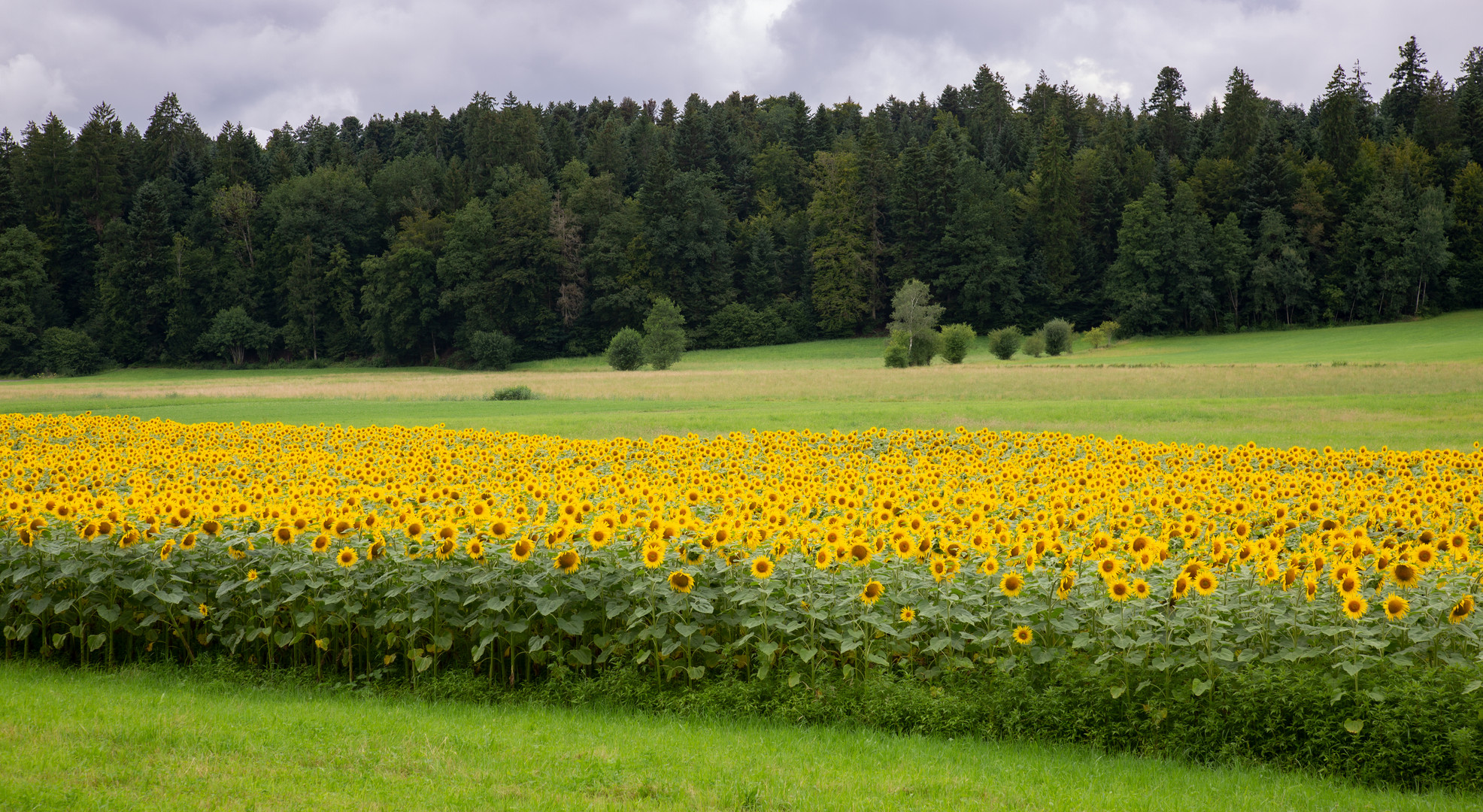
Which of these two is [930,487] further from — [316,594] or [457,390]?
[457,390]

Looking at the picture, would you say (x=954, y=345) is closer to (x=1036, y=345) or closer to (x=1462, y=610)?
(x=1036, y=345)

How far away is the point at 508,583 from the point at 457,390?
35.4 metres

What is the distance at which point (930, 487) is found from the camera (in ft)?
29.4

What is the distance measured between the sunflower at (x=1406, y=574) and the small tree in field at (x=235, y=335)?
90.9 metres

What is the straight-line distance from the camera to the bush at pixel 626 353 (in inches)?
2436

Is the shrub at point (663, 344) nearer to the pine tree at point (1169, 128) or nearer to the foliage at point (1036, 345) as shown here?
the foliage at point (1036, 345)

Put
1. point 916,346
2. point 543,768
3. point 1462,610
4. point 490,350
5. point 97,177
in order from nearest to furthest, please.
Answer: point 543,768, point 1462,610, point 916,346, point 490,350, point 97,177

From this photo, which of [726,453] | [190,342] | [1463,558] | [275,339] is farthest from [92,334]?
[1463,558]

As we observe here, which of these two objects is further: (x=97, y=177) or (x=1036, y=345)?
(x=97, y=177)

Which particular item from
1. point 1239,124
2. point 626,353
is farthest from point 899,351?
point 1239,124

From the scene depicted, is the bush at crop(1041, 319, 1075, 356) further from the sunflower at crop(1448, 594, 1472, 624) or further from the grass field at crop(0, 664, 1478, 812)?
the grass field at crop(0, 664, 1478, 812)

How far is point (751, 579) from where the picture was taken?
6.09 metres

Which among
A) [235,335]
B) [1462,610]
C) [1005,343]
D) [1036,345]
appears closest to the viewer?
[1462,610]

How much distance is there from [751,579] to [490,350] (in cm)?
7488
